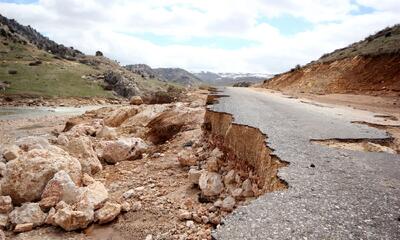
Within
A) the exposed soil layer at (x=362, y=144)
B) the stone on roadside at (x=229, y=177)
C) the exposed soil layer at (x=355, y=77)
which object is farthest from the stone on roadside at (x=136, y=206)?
the exposed soil layer at (x=355, y=77)

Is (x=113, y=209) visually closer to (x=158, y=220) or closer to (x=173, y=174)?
(x=158, y=220)

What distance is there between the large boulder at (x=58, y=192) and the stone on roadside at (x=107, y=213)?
59 centimetres

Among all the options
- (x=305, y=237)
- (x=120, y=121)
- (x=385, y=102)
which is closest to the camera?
(x=305, y=237)

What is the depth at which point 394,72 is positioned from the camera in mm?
22703

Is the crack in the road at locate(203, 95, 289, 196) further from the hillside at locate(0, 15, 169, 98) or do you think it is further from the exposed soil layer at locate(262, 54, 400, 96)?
the hillside at locate(0, 15, 169, 98)

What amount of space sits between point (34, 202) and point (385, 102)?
17.3 metres

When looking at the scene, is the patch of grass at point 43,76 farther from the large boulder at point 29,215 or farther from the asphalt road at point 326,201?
the asphalt road at point 326,201

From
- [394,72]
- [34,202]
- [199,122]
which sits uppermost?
[394,72]

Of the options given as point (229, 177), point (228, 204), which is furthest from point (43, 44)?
point (228, 204)

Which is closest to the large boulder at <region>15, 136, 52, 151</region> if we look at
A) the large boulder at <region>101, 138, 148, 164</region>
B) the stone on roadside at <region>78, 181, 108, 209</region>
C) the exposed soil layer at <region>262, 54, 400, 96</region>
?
the large boulder at <region>101, 138, 148, 164</region>

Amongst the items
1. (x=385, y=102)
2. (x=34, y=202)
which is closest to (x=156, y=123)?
(x=34, y=202)

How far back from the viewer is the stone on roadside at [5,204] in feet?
23.0

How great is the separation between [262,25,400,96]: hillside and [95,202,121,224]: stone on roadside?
18.9 meters

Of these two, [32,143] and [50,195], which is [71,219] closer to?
[50,195]
